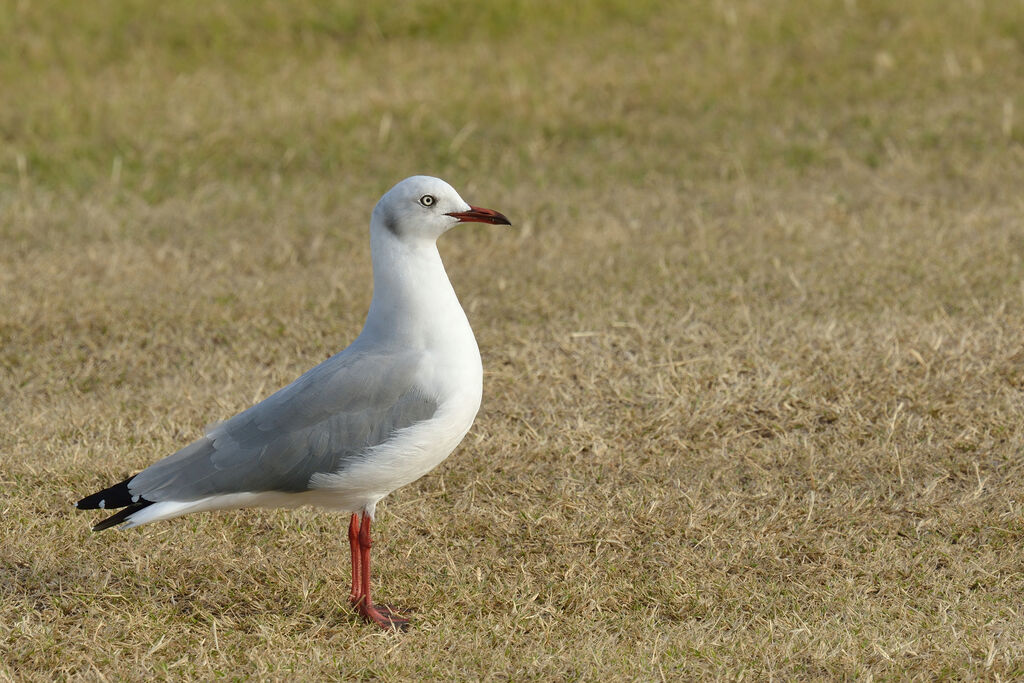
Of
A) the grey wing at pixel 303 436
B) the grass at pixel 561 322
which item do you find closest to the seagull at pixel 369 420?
the grey wing at pixel 303 436

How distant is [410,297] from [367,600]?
93 centimetres

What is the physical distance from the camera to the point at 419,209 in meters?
3.72

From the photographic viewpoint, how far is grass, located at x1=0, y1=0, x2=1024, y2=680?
147 inches

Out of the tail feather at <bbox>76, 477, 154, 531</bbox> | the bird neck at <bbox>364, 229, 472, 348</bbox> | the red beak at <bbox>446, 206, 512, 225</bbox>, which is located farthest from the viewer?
the red beak at <bbox>446, 206, 512, 225</bbox>

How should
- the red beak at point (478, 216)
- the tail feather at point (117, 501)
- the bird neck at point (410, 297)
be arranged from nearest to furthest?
the tail feather at point (117, 501) → the bird neck at point (410, 297) → the red beak at point (478, 216)

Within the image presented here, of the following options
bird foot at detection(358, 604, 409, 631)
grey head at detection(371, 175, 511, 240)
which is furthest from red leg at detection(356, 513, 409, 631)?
grey head at detection(371, 175, 511, 240)

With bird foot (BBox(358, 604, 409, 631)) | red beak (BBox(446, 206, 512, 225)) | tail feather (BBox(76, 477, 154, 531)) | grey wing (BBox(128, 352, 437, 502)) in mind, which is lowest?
bird foot (BBox(358, 604, 409, 631))

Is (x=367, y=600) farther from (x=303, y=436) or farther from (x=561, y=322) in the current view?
(x=561, y=322)

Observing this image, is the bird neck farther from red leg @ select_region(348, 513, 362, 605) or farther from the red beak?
red leg @ select_region(348, 513, 362, 605)

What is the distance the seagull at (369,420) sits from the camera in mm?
3543

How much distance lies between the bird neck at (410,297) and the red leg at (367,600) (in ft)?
1.91

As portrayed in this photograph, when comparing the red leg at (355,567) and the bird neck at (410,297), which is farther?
the red leg at (355,567)

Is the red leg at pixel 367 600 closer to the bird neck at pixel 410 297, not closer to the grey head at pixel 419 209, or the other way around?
the bird neck at pixel 410 297

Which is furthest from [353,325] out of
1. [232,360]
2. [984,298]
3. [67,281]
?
[984,298]
